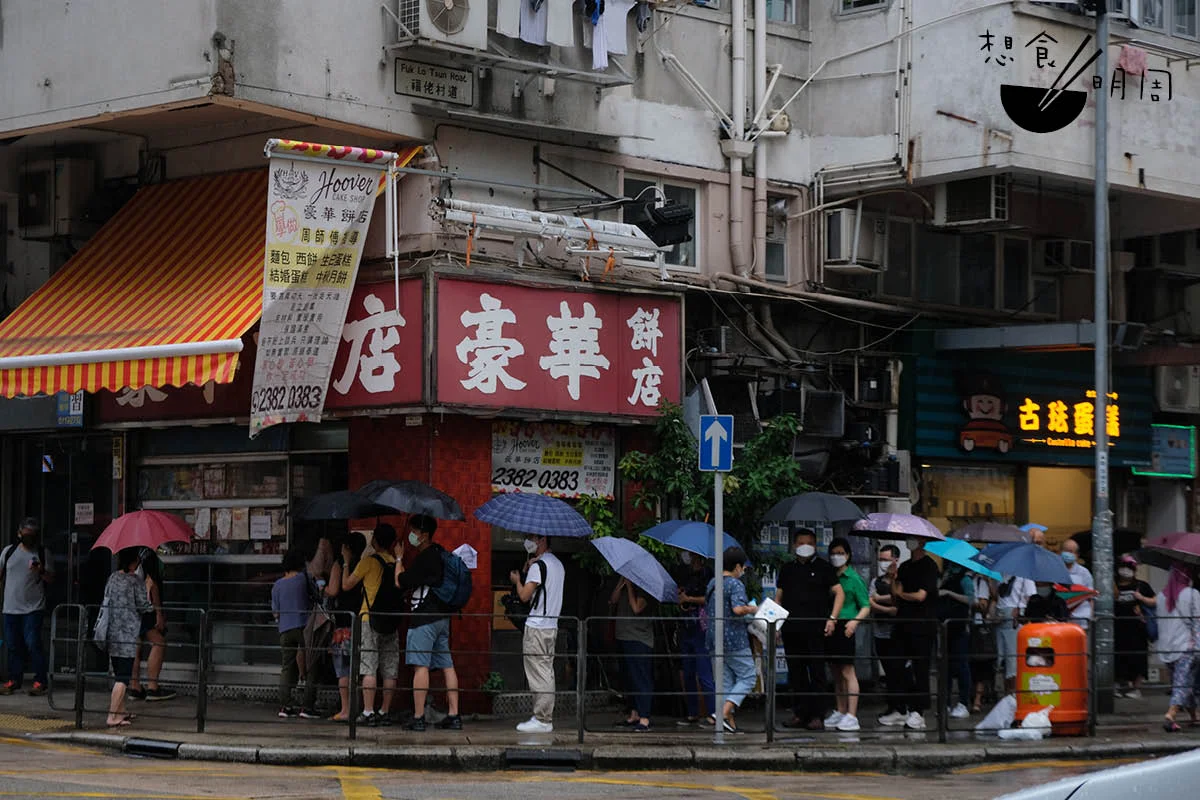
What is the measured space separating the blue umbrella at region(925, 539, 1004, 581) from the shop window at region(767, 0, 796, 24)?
7.03 meters

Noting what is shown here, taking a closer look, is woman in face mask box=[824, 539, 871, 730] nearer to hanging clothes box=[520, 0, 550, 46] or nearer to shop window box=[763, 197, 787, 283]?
shop window box=[763, 197, 787, 283]

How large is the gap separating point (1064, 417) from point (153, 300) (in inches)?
485

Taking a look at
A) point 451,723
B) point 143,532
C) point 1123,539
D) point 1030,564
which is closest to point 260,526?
point 143,532

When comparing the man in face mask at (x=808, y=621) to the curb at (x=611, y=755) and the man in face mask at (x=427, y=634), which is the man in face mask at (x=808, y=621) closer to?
the curb at (x=611, y=755)

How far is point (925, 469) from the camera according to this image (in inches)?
853

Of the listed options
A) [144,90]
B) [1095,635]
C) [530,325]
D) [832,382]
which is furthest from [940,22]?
[144,90]

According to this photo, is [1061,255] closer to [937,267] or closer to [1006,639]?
[937,267]

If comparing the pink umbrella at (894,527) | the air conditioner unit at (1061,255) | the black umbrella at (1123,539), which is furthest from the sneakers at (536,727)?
the air conditioner unit at (1061,255)

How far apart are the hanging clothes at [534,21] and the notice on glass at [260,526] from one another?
20.0 ft

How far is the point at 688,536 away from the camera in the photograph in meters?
16.8

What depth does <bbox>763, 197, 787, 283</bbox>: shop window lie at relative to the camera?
20.5m

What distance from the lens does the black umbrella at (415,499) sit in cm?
1573

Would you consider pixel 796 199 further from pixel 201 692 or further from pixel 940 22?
pixel 201 692

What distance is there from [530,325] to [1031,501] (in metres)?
8.81
